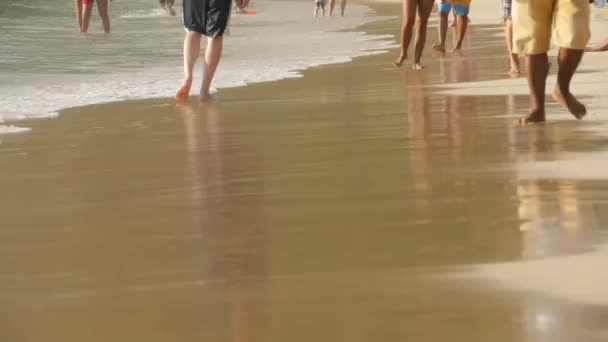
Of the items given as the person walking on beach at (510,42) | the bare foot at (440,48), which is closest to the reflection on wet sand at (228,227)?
the person walking on beach at (510,42)

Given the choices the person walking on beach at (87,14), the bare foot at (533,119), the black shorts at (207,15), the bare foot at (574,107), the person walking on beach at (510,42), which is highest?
the bare foot at (574,107)

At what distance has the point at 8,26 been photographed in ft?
79.1

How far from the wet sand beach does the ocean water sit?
2.33 metres

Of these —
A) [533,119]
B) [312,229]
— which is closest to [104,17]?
[533,119]

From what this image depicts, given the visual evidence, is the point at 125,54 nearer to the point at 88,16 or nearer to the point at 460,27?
the point at 460,27

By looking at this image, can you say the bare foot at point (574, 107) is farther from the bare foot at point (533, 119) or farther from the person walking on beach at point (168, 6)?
the person walking on beach at point (168, 6)

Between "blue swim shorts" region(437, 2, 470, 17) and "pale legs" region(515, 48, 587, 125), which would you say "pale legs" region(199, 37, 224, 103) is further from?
"blue swim shorts" region(437, 2, 470, 17)

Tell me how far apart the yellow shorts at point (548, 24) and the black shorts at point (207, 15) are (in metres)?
3.50

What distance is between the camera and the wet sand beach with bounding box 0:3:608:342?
388 centimetres

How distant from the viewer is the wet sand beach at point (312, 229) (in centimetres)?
388

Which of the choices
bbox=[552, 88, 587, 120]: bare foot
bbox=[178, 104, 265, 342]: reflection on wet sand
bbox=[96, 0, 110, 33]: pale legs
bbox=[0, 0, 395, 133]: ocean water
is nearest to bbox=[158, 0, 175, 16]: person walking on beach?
bbox=[0, 0, 395, 133]: ocean water

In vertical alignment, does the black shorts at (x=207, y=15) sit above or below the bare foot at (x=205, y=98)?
above

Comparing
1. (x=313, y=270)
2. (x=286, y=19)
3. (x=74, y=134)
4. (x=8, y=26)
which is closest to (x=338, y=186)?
(x=313, y=270)

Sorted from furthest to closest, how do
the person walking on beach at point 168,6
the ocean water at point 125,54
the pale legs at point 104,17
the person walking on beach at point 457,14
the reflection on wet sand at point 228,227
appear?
the person walking on beach at point 168,6
the pale legs at point 104,17
the person walking on beach at point 457,14
the ocean water at point 125,54
the reflection on wet sand at point 228,227
